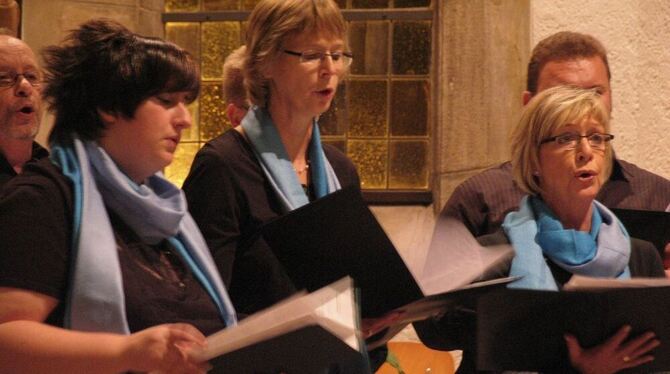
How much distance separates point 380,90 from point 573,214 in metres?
2.48

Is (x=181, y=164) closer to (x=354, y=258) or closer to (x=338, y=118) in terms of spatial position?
(x=338, y=118)

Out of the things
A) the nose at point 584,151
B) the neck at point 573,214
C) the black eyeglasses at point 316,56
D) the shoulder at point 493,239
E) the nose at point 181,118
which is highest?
the black eyeglasses at point 316,56

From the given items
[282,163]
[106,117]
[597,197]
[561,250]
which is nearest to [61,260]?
[106,117]

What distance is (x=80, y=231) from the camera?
2543mm

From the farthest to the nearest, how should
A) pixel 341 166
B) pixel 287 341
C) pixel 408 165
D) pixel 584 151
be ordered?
pixel 408 165
pixel 341 166
pixel 584 151
pixel 287 341

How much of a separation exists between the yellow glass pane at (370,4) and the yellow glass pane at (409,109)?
1.22ft

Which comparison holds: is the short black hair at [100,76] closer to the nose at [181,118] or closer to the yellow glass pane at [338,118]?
the nose at [181,118]

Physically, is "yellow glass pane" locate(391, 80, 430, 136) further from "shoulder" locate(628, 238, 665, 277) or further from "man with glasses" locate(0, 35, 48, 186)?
"shoulder" locate(628, 238, 665, 277)

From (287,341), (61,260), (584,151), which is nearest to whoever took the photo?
(287,341)

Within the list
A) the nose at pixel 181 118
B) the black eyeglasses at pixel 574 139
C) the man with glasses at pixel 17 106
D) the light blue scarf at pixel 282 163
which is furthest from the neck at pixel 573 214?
the man with glasses at pixel 17 106

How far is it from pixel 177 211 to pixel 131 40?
15.6 inches

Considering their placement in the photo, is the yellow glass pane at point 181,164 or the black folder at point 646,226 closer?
the black folder at point 646,226

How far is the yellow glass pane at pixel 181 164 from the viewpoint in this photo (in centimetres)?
585

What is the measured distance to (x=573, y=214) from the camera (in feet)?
11.7
